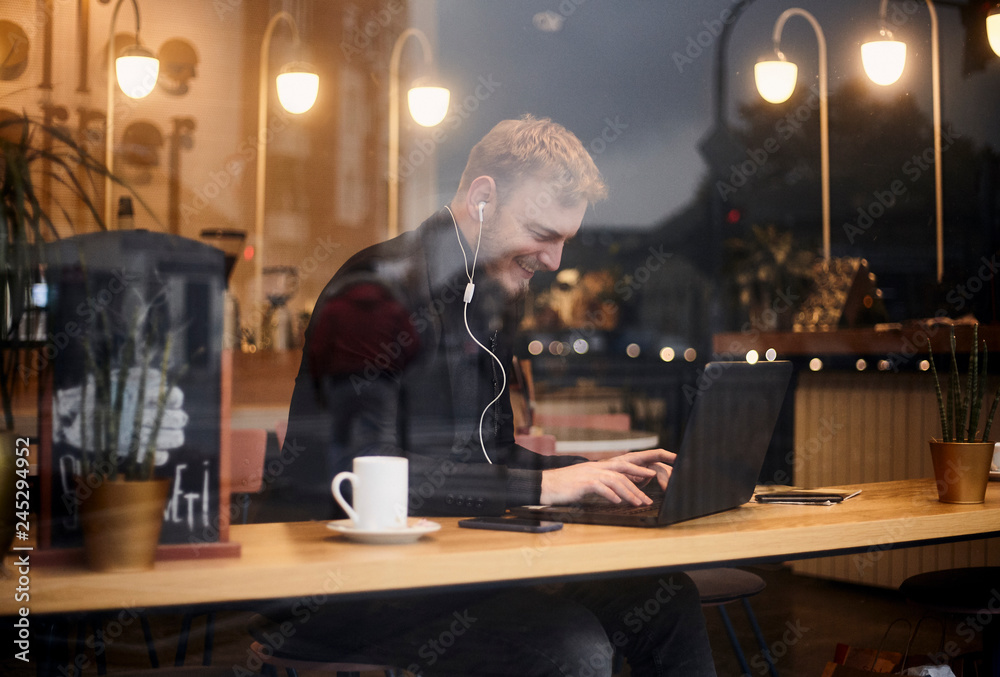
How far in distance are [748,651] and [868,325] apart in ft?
5.05

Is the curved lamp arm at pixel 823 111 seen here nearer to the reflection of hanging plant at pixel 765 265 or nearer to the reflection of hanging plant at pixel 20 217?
the reflection of hanging plant at pixel 765 265

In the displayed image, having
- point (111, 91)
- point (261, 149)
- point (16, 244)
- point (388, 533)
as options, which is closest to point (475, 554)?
point (388, 533)

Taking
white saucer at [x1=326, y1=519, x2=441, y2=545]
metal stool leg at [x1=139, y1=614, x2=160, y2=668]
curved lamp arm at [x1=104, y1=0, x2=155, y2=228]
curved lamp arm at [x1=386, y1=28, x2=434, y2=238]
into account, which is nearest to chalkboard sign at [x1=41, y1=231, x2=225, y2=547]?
white saucer at [x1=326, y1=519, x2=441, y2=545]

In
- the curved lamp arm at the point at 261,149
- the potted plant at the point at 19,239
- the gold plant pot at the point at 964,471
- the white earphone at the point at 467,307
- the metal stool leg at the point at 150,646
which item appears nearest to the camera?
the potted plant at the point at 19,239

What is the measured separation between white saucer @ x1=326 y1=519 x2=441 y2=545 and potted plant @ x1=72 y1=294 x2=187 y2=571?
0.24 meters

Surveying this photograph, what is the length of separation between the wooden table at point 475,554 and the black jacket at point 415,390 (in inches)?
3.8

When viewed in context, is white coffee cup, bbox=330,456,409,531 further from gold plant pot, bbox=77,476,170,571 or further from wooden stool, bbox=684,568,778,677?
wooden stool, bbox=684,568,778,677

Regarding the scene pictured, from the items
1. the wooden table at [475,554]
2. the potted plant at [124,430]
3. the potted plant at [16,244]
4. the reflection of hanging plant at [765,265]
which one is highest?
the reflection of hanging plant at [765,265]

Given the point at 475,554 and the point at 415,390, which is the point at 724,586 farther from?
the point at 475,554

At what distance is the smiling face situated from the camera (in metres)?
1.77

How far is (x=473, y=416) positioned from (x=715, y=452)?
20.0 inches

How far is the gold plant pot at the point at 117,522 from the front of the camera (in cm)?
92

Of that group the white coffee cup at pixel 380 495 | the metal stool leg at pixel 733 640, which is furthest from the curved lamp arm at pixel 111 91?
the white coffee cup at pixel 380 495

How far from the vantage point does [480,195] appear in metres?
1.78
